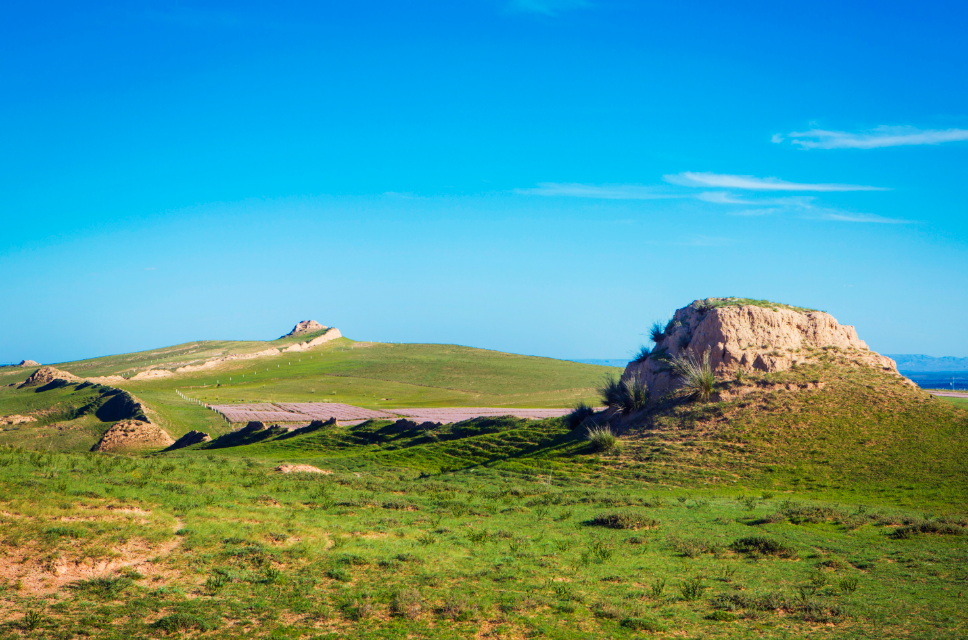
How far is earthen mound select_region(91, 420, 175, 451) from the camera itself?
44594 millimetres

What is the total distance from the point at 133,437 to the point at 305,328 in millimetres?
150137

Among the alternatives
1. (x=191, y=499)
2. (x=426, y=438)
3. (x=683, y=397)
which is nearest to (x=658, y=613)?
(x=191, y=499)

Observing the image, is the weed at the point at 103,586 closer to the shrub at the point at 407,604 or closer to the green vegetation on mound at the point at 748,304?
the shrub at the point at 407,604

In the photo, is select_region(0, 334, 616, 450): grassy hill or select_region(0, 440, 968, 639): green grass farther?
select_region(0, 334, 616, 450): grassy hill

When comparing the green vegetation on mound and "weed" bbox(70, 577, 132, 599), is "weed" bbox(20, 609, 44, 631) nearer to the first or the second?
"weed" bbox(70, 577, 132, 599)

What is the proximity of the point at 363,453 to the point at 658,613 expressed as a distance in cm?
2793

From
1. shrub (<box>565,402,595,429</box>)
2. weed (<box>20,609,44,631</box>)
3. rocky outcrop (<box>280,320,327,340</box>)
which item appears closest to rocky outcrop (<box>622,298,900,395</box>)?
shrub (<box>565,402,595,429</box>)

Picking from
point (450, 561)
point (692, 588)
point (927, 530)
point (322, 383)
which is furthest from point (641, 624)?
point (322, 383)

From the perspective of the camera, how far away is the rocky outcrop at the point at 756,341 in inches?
1197

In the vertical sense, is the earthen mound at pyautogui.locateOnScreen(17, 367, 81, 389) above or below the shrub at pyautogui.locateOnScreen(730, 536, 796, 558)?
below

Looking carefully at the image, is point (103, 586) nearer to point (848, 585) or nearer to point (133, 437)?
point (848, 585)

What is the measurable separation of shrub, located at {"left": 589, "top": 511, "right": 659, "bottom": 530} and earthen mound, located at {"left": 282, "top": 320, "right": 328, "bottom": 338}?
181 metres

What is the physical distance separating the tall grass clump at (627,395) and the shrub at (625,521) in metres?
14.9

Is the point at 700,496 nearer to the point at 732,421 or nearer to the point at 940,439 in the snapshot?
the point at 732,421
